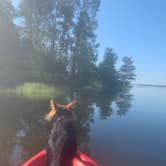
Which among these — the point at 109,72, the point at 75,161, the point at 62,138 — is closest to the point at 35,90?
the point at 75,161

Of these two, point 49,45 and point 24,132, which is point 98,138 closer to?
point 24,132

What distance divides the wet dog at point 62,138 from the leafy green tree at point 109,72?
38246mm

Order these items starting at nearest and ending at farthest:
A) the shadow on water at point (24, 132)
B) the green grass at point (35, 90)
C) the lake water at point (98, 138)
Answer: the shadow on water at point (24, 132) < the lake water at point (98, 138) < the green grass at point (35, 90)

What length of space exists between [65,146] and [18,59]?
25931mm

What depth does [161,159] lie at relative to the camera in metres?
7.97

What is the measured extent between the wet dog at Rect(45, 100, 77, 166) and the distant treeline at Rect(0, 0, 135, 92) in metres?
22.8

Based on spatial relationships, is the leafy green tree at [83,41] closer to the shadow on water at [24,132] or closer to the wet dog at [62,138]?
the shadow on water at [24,132]

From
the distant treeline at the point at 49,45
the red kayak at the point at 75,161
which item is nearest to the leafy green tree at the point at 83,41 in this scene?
the distant treeline at the point at 49,45

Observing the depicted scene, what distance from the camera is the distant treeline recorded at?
27859mm

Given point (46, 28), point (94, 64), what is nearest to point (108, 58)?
point (94, 64)

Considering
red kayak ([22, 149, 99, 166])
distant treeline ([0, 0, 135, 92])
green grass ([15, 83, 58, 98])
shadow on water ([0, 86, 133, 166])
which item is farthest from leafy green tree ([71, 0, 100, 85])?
red kayak ([22, 149, 99, 166])

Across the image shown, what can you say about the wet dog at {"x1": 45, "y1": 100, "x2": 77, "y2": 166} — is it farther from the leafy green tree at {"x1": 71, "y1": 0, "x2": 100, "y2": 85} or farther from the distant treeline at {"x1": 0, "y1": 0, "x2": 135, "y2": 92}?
the leafy green tree at {"x1": 71, "y1": 0, "x2": 100, "y2": 85}

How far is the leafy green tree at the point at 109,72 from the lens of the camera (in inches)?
1700

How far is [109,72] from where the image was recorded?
4447cm
